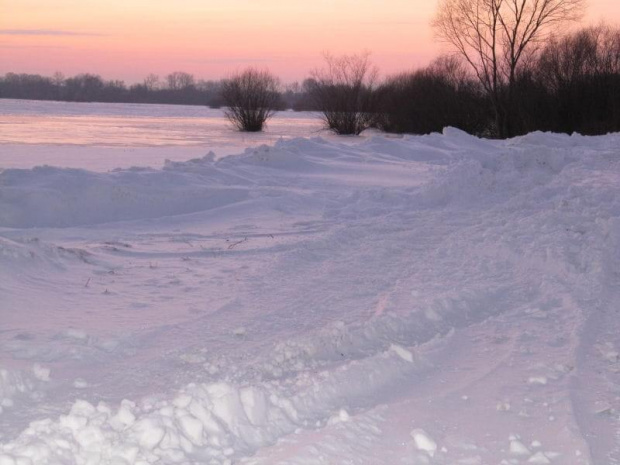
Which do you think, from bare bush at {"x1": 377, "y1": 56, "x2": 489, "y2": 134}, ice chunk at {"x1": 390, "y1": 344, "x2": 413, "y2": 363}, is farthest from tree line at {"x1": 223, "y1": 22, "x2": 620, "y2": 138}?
ice chunk at {"x1": 390, "y1": 344, "x2": 413, "y2": 363}

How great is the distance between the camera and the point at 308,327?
4.91 m

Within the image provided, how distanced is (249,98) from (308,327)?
30.8 metres

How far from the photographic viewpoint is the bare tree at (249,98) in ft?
113

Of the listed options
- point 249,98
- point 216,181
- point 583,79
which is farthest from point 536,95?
point 216,181

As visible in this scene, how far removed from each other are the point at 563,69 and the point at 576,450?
33.5 metres

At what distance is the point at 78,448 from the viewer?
2.95 m

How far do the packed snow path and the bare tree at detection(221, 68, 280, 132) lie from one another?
2463 cm

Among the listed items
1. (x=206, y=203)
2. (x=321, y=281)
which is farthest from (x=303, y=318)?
(x=206, y=203)

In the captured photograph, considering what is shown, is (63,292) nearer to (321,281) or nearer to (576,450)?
(321,281)

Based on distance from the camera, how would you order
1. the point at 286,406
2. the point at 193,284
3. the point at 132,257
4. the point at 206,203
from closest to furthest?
the point at 286,406 → the point at 193,284 → the point at 132,257 → the point at 206,203

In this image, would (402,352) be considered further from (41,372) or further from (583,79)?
(583,79)

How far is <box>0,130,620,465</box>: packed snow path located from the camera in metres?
3.21

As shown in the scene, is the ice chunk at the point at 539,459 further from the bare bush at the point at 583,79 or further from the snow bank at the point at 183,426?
the bare bush at the point at 583,79

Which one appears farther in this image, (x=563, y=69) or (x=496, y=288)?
(x=563, y=69)
